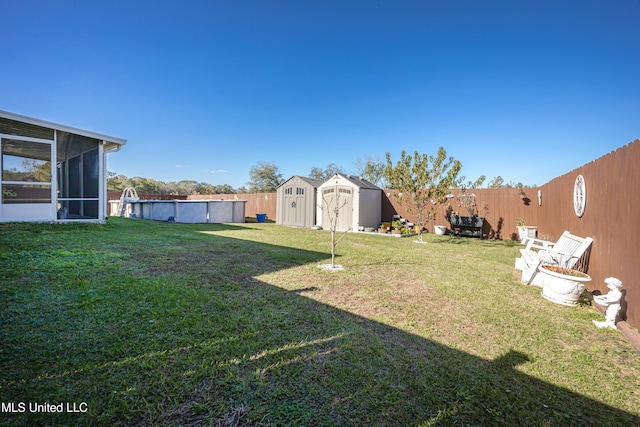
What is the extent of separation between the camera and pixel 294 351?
2283mm

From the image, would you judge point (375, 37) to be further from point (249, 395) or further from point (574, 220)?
point (249, 395)

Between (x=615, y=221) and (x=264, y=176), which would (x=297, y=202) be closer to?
(x=615, y=221)

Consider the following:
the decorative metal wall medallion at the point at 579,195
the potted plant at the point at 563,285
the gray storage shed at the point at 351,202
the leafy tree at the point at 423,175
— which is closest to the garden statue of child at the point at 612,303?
the potted plant at the point at 563,285

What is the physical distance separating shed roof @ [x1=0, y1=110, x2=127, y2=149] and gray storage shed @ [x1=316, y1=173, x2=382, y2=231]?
7789 mm

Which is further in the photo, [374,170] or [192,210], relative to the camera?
[374,170]

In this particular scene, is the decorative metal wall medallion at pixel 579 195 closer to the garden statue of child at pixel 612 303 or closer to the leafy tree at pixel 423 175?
the garden statue of child at pixel 612 303

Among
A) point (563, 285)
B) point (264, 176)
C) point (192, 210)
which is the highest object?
point (264, 176)

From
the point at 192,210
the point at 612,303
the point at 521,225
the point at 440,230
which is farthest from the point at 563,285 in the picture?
the point at 192,210

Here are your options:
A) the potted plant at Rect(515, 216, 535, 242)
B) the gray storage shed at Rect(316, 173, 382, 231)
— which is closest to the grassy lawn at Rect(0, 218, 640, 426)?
the potted plant at Rect(515, 216, 535, 242)

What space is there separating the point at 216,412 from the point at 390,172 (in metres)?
9.52

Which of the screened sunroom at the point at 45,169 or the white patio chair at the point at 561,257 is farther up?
the screened sunroom at the point at 45,169

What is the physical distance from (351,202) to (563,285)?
29.5ft

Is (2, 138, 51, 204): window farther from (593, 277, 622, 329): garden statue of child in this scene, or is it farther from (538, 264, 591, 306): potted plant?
(593, 277, 622, 329): garden statue of child

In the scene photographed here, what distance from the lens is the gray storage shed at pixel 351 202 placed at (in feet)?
40.3
